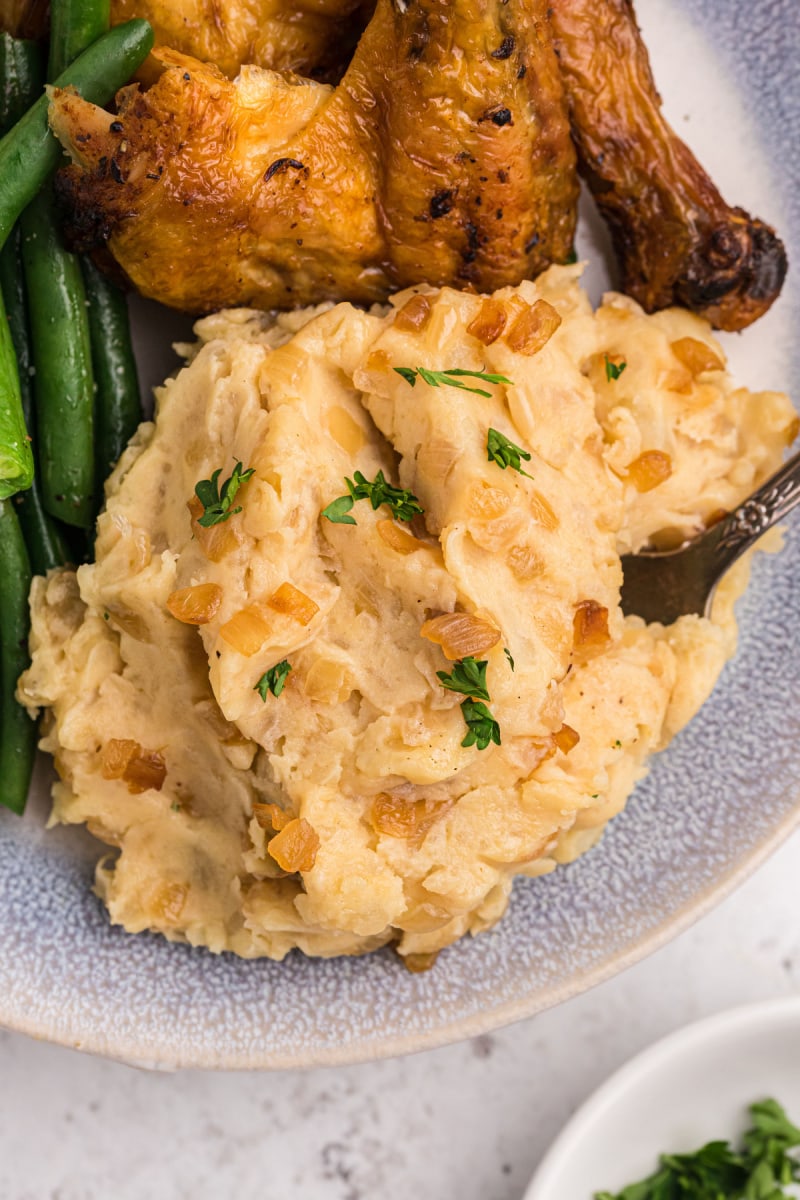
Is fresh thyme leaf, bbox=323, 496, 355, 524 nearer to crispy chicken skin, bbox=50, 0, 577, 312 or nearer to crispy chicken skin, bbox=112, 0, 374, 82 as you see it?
crispy chicken skin, bbox=50, 0, 577, 312

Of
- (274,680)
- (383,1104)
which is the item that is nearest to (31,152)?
(274,680)

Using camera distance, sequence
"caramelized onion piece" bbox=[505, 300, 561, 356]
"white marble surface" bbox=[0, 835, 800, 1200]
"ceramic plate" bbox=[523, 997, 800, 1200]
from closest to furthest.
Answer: "caramelized onion piece" bbox=[505, 300, 561, 356] < "ceramic plate" bbox=[523, 997, 800, 1200] < "white marble surface" bbox=[0, 835, 800, 1200]

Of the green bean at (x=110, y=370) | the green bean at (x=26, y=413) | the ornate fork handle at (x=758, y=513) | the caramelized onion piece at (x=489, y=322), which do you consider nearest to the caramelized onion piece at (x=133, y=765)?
the green bean at (x=26, y=413)

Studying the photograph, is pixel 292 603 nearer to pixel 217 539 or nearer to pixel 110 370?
pixel 217 539

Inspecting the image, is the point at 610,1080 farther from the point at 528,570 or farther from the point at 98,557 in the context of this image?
the point at 98,557

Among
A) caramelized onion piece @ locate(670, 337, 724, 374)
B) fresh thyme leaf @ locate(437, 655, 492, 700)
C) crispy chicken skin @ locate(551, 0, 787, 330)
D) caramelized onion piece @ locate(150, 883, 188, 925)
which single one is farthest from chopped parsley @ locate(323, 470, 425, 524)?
caramelized onion piece @ locate(150, 883, 188, 925)

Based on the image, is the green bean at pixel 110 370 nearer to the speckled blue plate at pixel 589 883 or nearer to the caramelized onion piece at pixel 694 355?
the speckled blue plate at pixel 589 883
